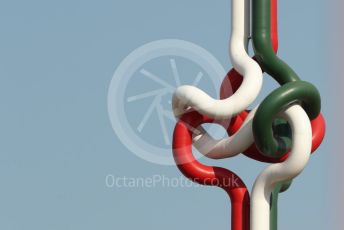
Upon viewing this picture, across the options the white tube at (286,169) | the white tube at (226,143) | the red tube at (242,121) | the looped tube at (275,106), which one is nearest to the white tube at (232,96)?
the red tube at (242,121)

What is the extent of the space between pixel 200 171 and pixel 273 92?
156 cm

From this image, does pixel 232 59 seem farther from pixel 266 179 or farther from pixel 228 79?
pixel 266 179

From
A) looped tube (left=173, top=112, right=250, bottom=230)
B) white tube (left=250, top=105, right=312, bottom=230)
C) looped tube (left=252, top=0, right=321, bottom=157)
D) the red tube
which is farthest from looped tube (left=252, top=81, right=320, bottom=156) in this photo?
looped tube (left=173, top=112, right=250, bottom=230)

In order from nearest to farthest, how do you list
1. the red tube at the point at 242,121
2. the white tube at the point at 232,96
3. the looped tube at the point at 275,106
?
the looped tube at the point at 275,106 → the white tube at the point at 232,96 → the red tube at the point at 242,121

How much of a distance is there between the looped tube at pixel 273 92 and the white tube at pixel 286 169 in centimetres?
20

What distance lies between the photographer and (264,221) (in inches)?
571

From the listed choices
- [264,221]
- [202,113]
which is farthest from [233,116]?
[264,221]

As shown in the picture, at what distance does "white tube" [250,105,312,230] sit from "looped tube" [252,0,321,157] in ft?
0.65

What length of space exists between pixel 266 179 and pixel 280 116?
85 centimetres

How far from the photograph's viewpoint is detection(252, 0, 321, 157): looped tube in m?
14.3

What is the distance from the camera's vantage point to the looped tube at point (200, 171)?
14883 millimetres

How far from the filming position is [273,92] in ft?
47.1

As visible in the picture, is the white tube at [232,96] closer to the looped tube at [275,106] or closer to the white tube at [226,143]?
the white tube at [226,143]

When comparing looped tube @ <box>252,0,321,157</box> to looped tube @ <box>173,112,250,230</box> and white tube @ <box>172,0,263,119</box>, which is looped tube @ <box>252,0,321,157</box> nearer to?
white tube @ <box>172,0,263,119</box>
